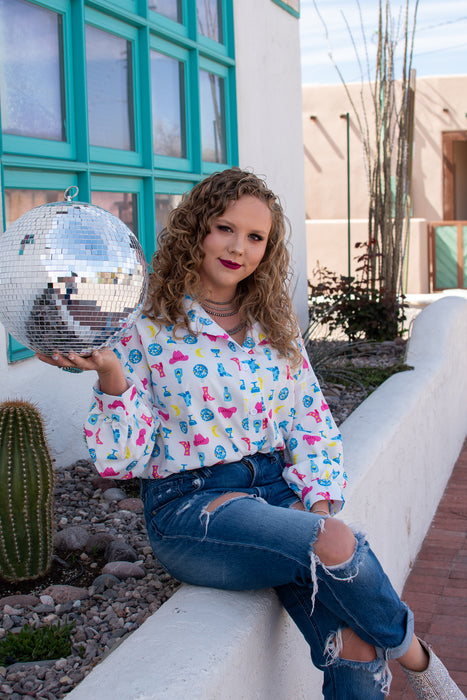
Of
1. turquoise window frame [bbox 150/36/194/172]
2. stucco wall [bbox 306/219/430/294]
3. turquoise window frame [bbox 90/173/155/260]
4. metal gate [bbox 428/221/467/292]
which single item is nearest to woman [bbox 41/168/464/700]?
turquoise window frame [bbox 90/173/155/260]

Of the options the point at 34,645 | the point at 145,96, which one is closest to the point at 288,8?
the point at 145,96

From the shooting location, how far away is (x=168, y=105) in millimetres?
4730

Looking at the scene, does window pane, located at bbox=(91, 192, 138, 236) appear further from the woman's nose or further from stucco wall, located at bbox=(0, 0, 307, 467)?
the woman's nose

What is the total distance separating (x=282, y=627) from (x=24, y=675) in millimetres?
700

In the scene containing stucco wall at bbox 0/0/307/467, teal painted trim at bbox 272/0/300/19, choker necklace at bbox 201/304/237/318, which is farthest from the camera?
teal painted trim at bbox 272/0/300/19

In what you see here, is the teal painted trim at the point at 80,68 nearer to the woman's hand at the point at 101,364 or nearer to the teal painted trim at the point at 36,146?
the teal painted trim at the point at 36,146

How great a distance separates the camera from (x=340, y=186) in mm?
16281

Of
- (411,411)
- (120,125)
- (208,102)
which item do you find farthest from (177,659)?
(208,102)

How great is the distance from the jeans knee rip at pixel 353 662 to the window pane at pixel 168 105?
3249 millimetres

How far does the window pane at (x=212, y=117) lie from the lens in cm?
519

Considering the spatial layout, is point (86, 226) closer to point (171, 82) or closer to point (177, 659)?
point (177, 659)

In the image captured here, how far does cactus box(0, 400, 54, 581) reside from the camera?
2520 mm

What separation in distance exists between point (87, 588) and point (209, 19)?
3926mm

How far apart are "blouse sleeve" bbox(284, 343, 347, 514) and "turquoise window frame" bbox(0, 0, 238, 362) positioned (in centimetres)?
143
